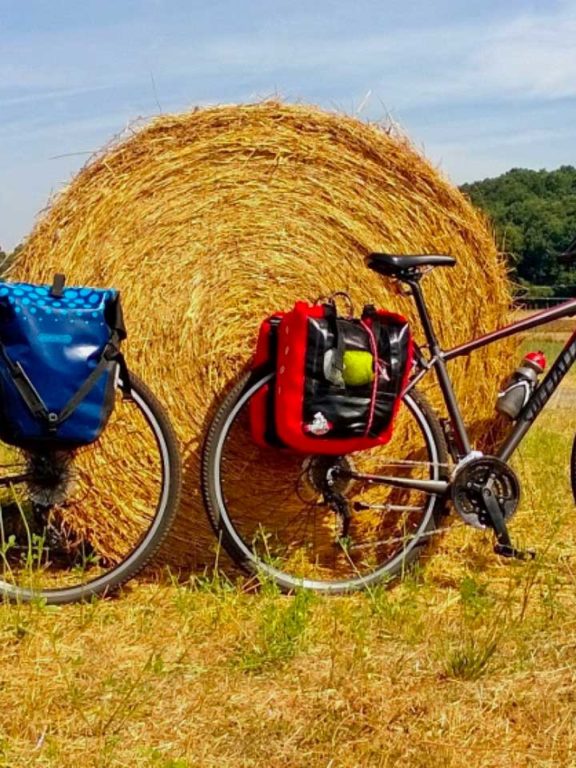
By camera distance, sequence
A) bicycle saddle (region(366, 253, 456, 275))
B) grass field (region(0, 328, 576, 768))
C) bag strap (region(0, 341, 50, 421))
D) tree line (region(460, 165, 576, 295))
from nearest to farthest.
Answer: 1. grass field (region(0, 328, 576, 768))
2. bag strap (region(0, 341, 50, 421))
3. bicycle saddle (region(366, 253, 456, 275))
4. tree line (region(460, 165, 576, 295))

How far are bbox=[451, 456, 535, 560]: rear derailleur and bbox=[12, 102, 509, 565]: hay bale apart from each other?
2.01 feet

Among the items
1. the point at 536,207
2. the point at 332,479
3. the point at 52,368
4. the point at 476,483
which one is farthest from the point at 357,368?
the point at 536,207

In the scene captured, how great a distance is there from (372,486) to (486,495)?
0.63m

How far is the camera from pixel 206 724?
10.7 ft

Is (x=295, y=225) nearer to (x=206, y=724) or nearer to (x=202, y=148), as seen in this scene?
(x=202, y=148)

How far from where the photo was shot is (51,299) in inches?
168

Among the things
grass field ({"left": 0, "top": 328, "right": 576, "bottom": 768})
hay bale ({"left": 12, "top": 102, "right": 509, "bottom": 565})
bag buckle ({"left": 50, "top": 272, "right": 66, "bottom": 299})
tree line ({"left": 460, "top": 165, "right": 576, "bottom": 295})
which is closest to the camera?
grass field ({"left": 0, "top": 328, "right": 576, "bottom": 768})

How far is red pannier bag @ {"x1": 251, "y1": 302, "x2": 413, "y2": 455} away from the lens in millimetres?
4324

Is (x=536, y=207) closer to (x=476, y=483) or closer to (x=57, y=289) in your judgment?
(x=476, y=483)

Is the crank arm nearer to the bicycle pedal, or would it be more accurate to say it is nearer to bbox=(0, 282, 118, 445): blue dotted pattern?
the bicycle pedal

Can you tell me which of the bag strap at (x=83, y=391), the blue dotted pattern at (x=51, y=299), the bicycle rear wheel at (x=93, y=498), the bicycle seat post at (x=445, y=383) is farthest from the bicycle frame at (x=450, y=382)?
the blue dotted pattern at (x=51, y=299)

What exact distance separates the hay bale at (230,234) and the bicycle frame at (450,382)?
1.27ft

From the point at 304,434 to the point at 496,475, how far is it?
→ 0.83m

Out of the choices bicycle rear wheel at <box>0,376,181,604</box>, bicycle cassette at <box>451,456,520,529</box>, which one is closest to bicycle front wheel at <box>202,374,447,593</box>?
bicycle cassette at <box>451,456,520,529</box>
